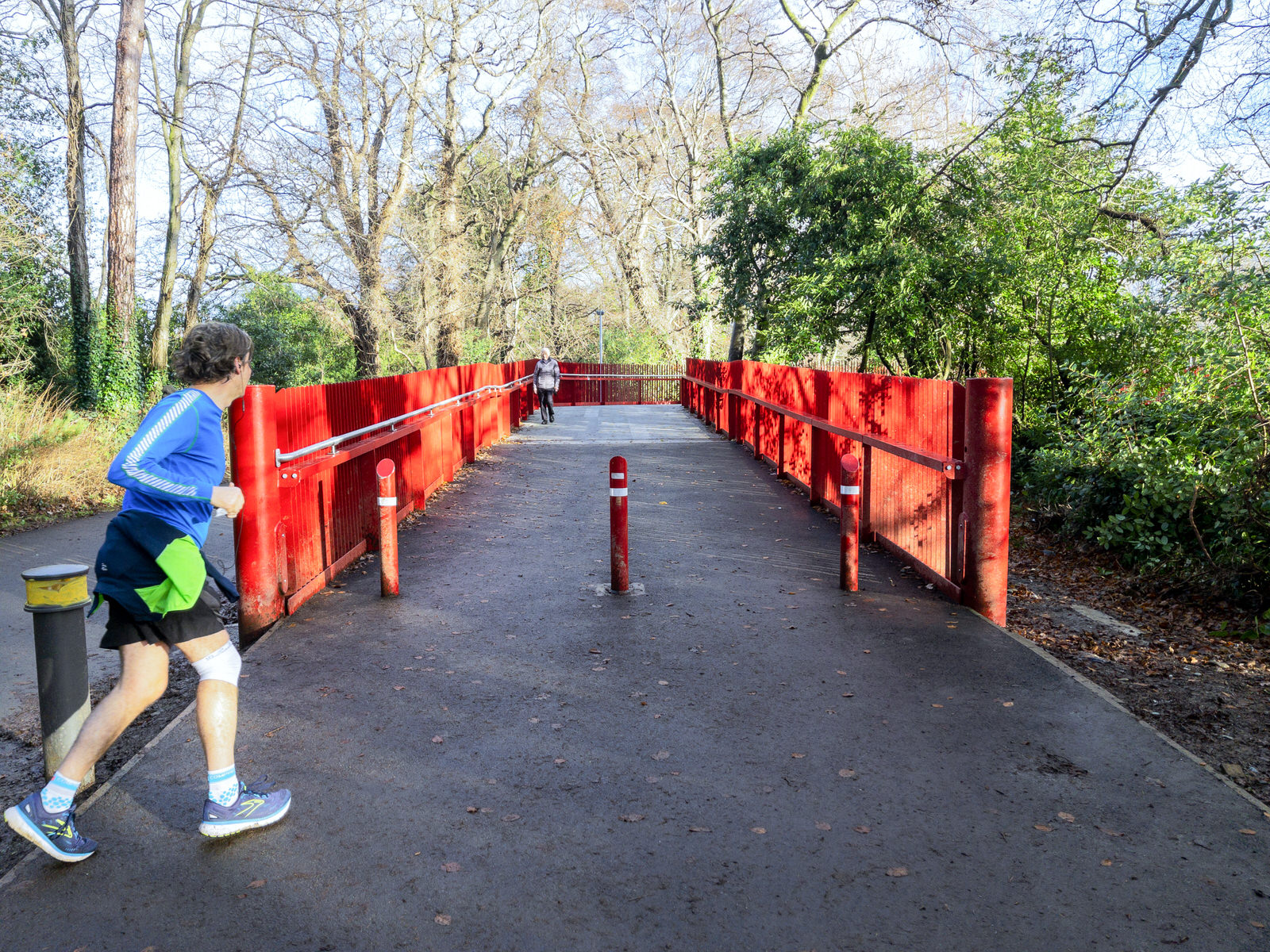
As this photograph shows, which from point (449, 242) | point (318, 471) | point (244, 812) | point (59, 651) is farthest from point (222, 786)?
point (449, 242)

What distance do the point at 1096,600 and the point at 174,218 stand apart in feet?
85.0

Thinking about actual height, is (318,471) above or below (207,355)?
below

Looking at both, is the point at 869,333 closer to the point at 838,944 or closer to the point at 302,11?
the point at 302,11

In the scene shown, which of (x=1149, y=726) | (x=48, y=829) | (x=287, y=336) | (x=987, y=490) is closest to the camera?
(x=48, y=829)

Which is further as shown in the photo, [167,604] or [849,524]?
[849,524]

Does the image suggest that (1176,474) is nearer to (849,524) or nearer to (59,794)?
(849,524)

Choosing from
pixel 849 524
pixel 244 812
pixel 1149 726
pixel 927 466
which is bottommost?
pixel 1149 726

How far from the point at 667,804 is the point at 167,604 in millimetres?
1913

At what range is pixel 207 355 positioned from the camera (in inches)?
146

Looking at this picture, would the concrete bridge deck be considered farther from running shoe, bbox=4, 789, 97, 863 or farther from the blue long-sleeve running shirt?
the blue long-sleeve running shirt

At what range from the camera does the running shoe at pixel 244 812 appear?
11.8 feet

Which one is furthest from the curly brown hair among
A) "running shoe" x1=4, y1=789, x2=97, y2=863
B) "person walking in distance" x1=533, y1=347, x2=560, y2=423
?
"person walking in distance" x1=533, y1=347, x2=560, y2=423

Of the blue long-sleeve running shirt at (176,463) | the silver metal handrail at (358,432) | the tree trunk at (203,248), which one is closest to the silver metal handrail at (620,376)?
the tree trunk at (203,248)

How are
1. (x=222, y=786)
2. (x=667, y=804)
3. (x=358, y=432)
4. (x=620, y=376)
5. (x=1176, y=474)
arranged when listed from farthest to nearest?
(x=620, y=376) < (x=1176, y=474) < (x=358, y=432) < (x=667, y=804) < (x=222, y=786)
